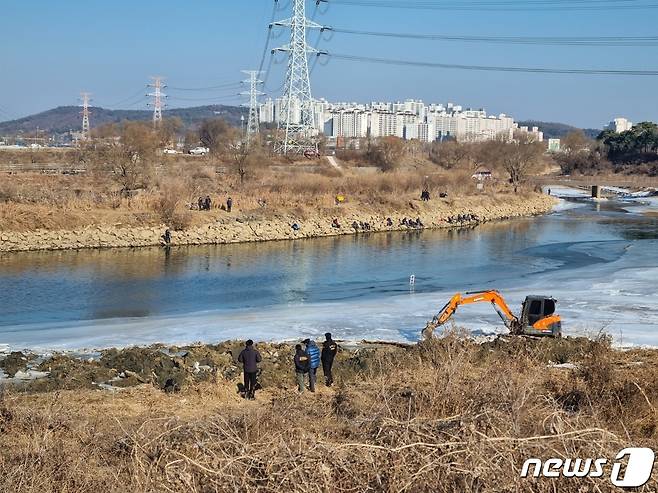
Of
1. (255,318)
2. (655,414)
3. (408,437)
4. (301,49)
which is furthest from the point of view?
(301,49)

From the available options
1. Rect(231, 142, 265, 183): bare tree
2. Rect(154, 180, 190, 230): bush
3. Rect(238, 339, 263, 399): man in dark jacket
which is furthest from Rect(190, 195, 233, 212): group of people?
Rect(238, 339, 263, 399): man in dark jacket

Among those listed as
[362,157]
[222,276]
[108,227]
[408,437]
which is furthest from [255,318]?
[362,157]

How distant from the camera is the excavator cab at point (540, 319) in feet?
48.2

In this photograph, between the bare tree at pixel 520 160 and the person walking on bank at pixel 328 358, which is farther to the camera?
the bare tree at pixel 520 160

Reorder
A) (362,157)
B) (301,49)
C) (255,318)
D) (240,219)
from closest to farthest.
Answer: (255,318) → (240,219) → (301,49) → (362,157)

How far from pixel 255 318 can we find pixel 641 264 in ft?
54.3

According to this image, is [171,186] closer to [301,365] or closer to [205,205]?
[205,205]

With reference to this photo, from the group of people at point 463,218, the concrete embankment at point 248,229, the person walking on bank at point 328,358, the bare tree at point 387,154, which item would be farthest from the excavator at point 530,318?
the bare tree at point 387,154

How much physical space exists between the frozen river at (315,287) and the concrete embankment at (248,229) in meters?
1.25

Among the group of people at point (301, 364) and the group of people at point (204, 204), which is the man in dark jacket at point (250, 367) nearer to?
the group of people at point (301, 364)

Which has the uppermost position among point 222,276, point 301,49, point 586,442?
point 301,49

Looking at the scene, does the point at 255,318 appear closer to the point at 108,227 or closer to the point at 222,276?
the point at 222,276

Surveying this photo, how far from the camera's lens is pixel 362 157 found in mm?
70250

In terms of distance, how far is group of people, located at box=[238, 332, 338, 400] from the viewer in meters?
11.3
